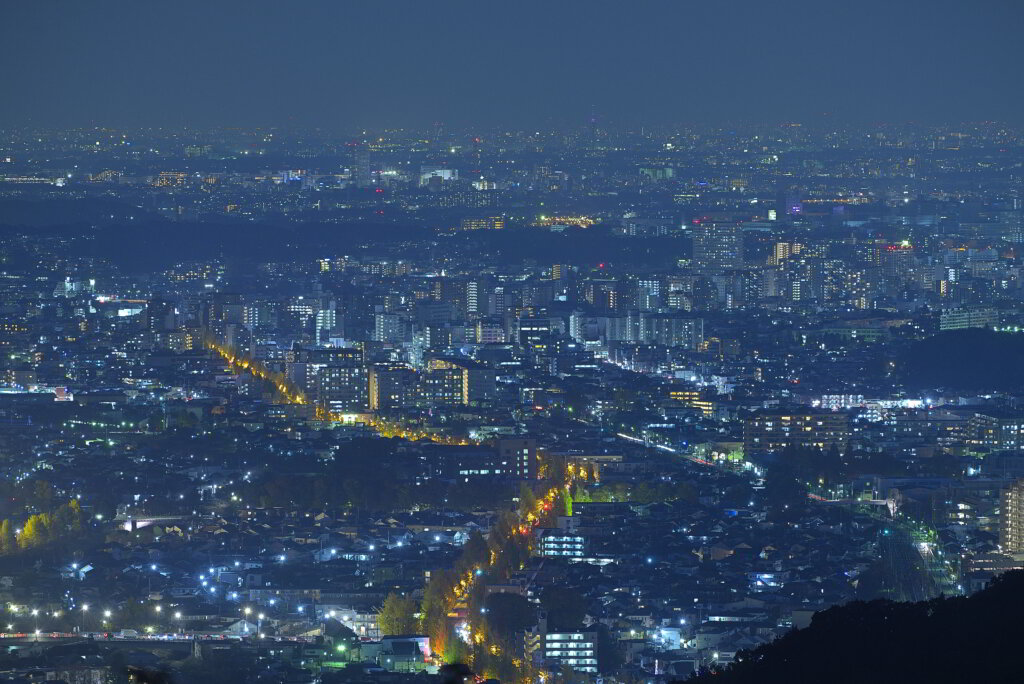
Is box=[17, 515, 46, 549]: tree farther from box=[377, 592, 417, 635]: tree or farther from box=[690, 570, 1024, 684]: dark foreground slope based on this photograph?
box=[690, 570, 1024, 684]: dark foreground slope

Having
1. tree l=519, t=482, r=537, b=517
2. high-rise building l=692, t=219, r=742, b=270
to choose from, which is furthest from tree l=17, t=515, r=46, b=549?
high-rise building l=692, t=219, r=742, b=270

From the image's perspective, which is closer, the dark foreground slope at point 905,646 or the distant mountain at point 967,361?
the dark foreground slope at point 905,646

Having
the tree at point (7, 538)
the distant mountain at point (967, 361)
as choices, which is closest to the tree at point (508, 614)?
the tree at point (7, 538)

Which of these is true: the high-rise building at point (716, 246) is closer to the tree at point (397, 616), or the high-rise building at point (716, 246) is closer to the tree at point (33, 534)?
the tree at point (33, 534)

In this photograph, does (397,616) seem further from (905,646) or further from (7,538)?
(905,646)

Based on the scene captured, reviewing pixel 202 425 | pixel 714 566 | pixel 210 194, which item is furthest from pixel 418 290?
pixel 714 566

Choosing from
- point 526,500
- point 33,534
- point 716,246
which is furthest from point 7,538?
point 716,246

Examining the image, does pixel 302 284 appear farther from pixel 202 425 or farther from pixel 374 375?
Answer: pixel 202 425
